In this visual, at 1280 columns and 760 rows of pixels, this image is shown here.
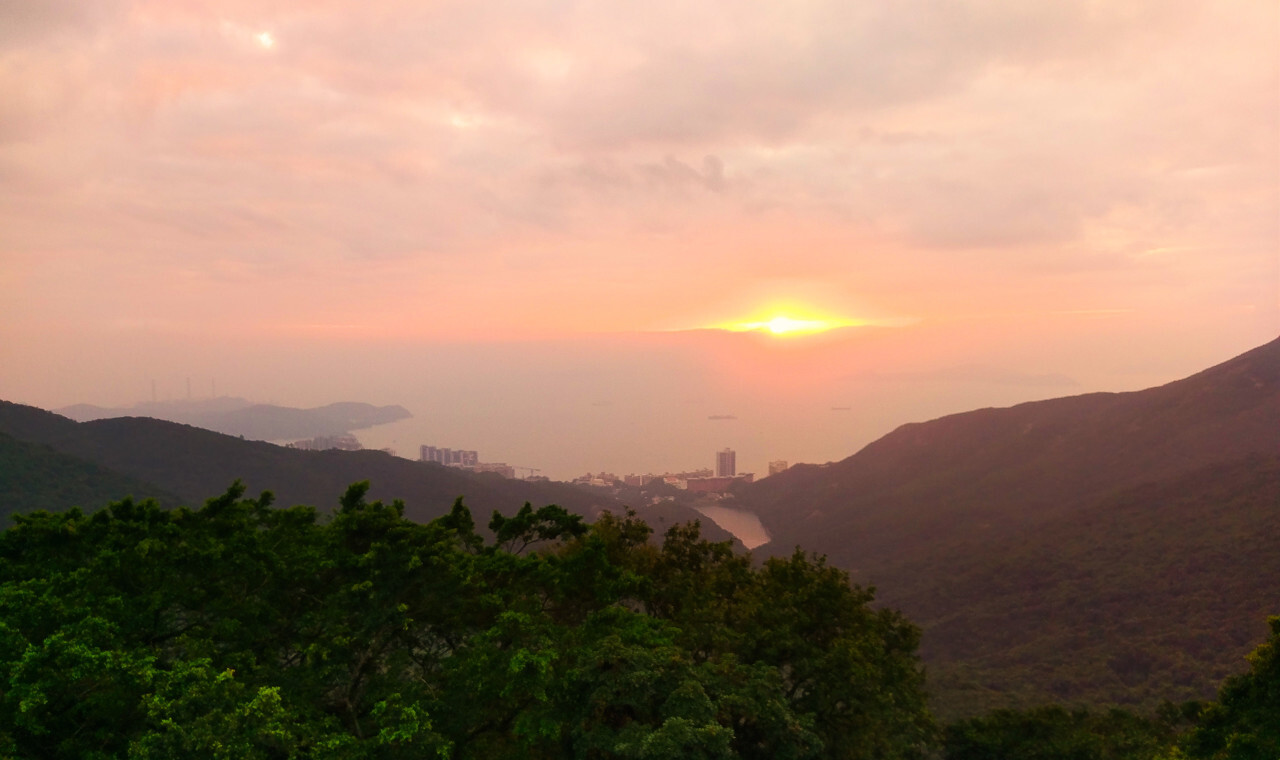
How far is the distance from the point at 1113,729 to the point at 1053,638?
37014 millimetres

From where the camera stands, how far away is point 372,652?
11.0 m

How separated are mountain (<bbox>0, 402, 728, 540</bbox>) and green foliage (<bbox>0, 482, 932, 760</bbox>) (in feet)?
187

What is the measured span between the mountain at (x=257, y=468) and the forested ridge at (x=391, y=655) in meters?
56.7

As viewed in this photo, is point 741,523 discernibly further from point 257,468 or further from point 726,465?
point 257,468

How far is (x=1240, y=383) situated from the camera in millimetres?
91688

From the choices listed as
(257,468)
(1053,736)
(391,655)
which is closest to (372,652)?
(391,655)

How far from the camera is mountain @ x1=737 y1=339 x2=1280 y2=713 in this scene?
143ft

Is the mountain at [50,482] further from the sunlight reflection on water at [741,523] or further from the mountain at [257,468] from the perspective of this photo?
the sunlight reflection on water at [741,523]

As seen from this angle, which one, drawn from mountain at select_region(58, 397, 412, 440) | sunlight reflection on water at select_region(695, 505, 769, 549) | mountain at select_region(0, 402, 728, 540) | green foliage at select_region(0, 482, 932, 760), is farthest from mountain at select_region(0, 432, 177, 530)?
mountain at select_region(58, 397, 412, 440)

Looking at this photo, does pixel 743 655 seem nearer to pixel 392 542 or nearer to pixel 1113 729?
pixel 392 542

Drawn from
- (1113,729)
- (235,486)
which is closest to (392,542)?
(235,486)

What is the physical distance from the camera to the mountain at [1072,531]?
43.7 m

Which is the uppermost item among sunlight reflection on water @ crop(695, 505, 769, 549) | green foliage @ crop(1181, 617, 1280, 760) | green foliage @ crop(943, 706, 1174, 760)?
green foliage @ crop(1181, 617, 1280, 760)

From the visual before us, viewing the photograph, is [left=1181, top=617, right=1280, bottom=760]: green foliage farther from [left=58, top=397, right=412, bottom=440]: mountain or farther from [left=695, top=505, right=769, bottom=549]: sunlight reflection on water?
[left=58, top=397, right=412, bottom=440]: mountain
